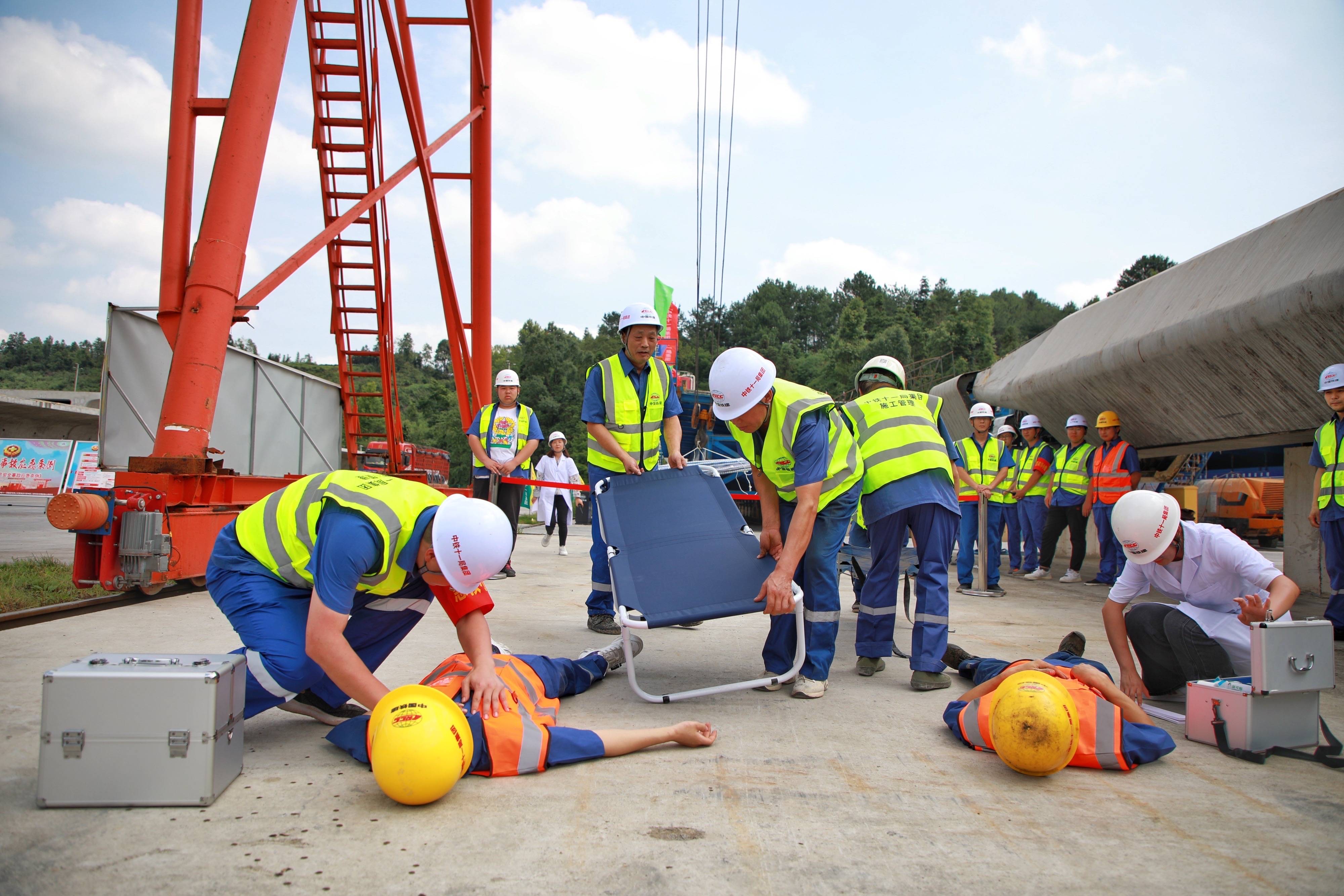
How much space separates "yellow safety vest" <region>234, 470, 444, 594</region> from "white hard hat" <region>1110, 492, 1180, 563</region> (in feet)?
Answer: 8.83

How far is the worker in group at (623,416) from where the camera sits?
15.6 ft

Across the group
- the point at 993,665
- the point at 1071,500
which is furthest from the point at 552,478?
the point at 993,665

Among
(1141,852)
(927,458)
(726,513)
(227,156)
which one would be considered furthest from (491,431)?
(1141,852)

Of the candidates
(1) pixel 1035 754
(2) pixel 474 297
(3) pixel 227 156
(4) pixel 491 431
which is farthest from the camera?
(2) pixel 474 297

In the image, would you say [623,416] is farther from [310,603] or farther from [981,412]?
[981,412]

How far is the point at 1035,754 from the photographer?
2418mm

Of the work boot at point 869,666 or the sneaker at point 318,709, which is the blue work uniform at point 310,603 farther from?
the work boot at point 869,666

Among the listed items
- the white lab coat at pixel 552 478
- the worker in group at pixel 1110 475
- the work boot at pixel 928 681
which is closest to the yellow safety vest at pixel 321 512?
the work boot at pixel 928 681

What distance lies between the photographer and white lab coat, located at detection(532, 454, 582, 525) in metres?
11.3

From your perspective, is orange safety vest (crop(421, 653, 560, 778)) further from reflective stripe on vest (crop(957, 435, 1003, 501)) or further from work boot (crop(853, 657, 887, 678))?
reflective stripe on vest (crop(957, 435, 1003, 501))

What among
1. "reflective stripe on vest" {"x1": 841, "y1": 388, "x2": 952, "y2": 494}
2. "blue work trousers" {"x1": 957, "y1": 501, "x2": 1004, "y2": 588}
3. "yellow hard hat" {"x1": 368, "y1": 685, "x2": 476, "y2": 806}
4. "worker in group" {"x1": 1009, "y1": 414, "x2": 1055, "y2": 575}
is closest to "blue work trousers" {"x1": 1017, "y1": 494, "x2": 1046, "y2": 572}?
"worker in group" {"x1": 1009, "y1": 414, "x2": 1055, "y2": 575}

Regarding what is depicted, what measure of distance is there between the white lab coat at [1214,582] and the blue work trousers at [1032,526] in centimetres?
657

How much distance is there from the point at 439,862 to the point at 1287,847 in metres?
2.14

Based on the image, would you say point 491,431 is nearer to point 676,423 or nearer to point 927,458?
point 676,423
